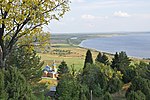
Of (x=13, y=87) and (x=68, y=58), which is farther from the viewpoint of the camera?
(x=68, y=58)

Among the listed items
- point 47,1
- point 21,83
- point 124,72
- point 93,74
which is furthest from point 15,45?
point 124,72

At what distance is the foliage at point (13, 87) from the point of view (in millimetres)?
5808

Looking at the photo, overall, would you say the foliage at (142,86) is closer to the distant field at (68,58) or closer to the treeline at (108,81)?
the treeline at (108,81)

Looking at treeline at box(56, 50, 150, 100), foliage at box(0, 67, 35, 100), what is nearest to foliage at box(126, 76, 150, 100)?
treeline at box(56, 50, 150, 100)

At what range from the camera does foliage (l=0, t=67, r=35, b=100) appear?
581cm

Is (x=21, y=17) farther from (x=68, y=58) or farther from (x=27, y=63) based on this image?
(x=68, y=58)

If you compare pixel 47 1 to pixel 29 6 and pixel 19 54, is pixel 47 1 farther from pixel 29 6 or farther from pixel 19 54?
pixel 19 54

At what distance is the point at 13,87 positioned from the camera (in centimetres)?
589

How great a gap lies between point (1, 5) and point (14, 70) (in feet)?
5.03

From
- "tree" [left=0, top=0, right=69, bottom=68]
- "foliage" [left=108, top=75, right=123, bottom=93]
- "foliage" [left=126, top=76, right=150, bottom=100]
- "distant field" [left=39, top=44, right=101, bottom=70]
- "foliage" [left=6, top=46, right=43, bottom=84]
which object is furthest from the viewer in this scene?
"distant field" [left=39, top=44, right=101, bottom=70]

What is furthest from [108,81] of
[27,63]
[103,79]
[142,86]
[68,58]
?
[68,58]

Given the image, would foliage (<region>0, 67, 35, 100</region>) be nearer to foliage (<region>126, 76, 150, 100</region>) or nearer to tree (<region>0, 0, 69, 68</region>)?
tree (<region>0, 0, 69, 68</region>)

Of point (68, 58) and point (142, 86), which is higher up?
point (142, 86)

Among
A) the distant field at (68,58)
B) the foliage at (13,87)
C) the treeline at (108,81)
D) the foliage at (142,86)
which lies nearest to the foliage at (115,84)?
the treeline at (108,81)
